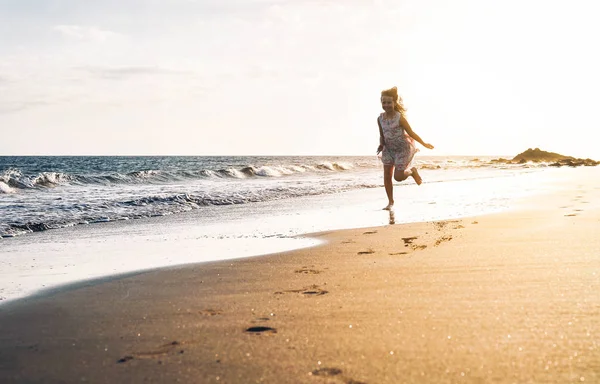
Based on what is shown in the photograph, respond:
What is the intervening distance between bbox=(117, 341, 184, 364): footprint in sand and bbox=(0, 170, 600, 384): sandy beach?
0.04 feet

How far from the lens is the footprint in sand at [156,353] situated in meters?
2.14

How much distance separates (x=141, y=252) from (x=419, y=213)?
14.3ft

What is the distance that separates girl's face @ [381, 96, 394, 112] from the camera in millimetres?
9594

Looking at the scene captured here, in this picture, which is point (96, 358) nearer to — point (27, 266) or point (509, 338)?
point (509, 338)

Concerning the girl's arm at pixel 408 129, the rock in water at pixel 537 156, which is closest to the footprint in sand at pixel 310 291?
the girl's arm at pixel 408 129

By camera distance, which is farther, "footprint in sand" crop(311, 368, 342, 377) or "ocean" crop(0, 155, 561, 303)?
"ocean" crop(0, 155, 561, 303)

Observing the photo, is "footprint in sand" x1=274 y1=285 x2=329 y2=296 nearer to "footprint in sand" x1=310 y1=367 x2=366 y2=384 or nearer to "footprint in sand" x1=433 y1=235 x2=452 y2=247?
"footprint in sand" x1=310 y1=367 x2=366 y2=384

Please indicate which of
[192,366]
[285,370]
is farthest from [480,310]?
[192,366]

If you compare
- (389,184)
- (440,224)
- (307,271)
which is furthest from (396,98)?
(307,271)

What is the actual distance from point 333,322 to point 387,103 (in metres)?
7.60

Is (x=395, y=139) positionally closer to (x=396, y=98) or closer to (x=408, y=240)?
(x=396, y=98)

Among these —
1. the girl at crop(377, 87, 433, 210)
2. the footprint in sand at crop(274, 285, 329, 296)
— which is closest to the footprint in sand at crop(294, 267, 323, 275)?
the footprint in sand at crop(274, 285, 329, 296)

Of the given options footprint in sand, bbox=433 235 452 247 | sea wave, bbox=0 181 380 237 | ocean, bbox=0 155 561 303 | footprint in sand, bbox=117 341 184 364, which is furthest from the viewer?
sea wave, bbox=0 181 380 237

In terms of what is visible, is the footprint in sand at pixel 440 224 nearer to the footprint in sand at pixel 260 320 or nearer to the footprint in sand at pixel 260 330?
the footprint in sand at pixel 260 320
